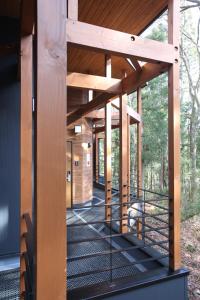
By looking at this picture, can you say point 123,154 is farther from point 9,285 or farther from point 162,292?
point 9,285

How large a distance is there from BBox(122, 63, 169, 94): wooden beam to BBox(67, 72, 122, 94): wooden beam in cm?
14

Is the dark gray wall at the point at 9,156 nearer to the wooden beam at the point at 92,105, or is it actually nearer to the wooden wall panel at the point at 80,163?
the wooden beam at the point at 92,105

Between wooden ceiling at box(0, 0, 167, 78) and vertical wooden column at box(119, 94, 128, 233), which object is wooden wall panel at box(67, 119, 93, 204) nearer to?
vertical wooden column at box(119, 94, 128, 233)

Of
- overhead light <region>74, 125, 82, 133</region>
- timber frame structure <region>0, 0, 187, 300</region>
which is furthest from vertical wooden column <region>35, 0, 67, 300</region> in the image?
overhead light <region>74, 125, 82, 133</region>

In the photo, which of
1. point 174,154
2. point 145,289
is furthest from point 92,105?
point 145,289

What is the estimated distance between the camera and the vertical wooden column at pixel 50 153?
1.41 meters

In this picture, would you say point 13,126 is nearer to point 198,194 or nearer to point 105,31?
point 105,31

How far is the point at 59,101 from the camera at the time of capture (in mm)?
1447

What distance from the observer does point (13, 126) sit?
3.79m

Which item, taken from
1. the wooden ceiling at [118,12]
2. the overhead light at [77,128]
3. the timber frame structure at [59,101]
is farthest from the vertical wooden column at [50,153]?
the overhead light at [77,128]

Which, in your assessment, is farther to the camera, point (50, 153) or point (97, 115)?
point (97, 115)

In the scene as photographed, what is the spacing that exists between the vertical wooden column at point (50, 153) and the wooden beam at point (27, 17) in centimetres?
96

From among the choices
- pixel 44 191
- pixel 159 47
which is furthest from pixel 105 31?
pixel 44 191

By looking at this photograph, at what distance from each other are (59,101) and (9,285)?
2583mm
